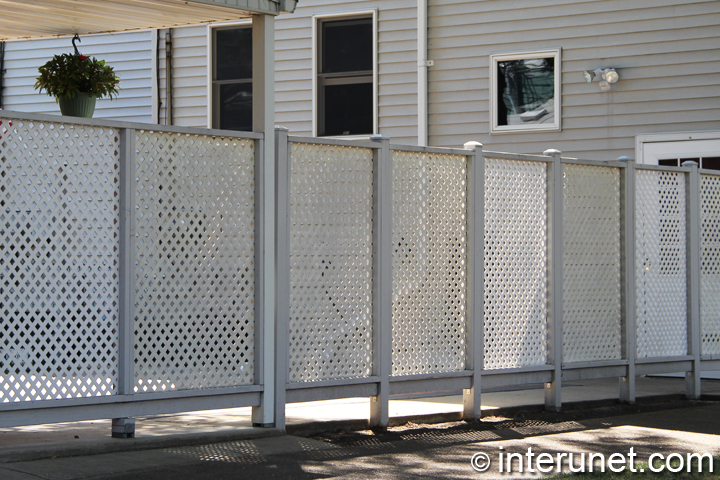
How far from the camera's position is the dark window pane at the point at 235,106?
13.5 metres

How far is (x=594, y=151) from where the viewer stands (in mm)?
11633

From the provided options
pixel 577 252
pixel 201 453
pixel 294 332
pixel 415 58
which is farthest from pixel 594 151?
pixel 201 453

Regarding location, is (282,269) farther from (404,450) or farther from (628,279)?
(628,279)

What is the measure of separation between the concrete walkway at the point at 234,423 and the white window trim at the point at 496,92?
3619 millimetres

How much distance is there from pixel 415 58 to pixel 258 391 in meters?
7.10

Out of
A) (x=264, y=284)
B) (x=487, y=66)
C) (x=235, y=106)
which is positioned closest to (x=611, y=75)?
(x=487, y=66)

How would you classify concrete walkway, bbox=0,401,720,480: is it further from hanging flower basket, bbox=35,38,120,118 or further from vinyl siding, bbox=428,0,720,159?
vinyl siding, bbox=428,0,720,159

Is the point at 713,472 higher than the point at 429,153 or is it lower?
lower

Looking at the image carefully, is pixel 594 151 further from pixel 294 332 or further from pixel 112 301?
pixel 112 301

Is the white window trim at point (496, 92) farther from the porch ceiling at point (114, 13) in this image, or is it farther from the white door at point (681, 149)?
the porch ceiling at point (114, 13)

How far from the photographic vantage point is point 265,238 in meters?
6.63

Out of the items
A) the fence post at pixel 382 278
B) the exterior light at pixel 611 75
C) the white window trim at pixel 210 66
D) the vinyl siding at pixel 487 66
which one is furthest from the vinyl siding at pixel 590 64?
the fence post at pixel 382 278

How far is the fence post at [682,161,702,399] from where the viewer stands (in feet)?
30.7

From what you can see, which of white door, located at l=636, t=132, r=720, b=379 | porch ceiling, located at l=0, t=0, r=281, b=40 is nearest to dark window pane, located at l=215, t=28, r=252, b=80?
white door, located at l=636, t=132, r=720, b=379
